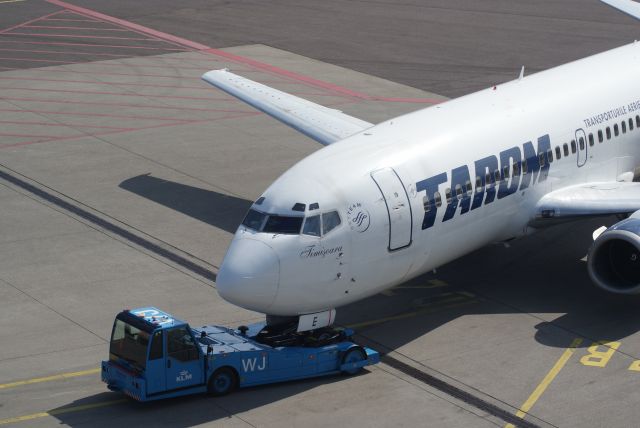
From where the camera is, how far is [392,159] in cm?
2561

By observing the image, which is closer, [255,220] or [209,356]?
[209,356]

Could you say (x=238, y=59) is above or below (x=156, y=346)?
above

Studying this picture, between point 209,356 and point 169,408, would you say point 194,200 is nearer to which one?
point 209,356

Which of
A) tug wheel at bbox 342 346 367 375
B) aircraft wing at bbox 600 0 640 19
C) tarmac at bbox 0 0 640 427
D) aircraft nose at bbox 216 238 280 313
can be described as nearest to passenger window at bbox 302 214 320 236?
aircraft nose at bbox 216 238 280 313

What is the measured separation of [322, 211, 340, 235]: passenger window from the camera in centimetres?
2378

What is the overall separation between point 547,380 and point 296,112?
14.1 m

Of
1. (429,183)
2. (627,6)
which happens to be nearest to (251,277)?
(429,183)

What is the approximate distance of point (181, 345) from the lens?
73.0ft

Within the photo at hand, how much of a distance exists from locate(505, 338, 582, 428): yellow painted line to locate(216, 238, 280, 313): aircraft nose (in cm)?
537

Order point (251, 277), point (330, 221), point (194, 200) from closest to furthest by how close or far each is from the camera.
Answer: point (251, 277)
point (330, 221)
point (194, 200)

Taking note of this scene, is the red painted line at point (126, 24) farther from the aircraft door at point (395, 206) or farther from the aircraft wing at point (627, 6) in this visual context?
the aircraft door at point (395, 206)

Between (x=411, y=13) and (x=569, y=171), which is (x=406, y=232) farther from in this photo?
(x=411, y=13)

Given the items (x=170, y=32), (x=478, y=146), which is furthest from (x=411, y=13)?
(x=478, y=146)

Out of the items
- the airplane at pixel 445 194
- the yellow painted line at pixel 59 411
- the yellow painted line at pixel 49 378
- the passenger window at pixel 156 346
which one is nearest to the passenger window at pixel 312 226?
the airplane at pixel 445 194
